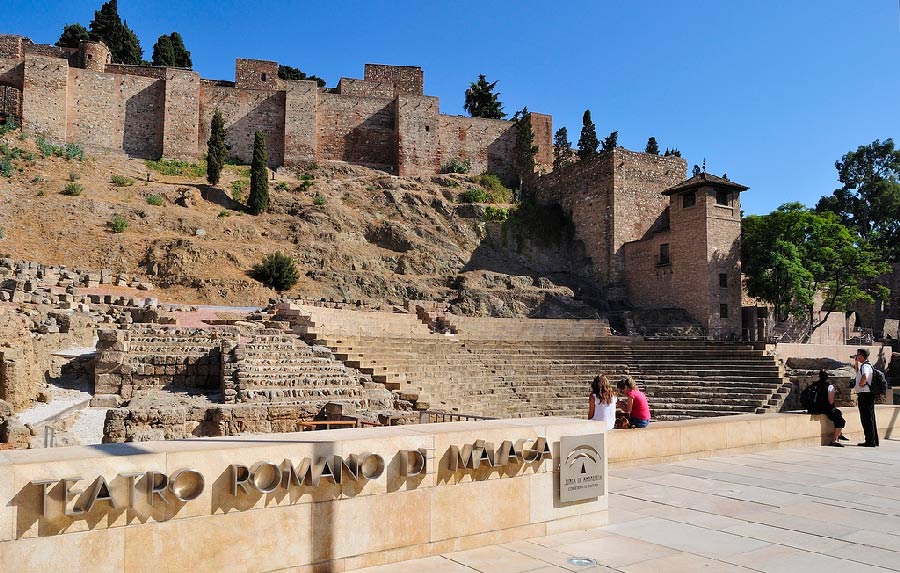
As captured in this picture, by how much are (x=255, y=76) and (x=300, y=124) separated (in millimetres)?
4772

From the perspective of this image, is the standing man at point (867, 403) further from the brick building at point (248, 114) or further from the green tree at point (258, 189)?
the brick building at point (248, 114)

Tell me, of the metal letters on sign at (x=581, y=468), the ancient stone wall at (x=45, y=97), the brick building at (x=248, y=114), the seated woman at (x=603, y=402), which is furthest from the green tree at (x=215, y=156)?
the metal letters on sign at (x=581, y=468)

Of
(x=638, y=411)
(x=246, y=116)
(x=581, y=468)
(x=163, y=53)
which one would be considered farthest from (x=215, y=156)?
(x=581, y=468)

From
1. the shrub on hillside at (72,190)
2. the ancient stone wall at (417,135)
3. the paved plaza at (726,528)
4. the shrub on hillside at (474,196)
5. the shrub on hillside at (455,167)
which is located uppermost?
the ancient stone wall at (417,135)

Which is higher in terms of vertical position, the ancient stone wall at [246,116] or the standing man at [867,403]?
the ancient stone wall at [246,116]

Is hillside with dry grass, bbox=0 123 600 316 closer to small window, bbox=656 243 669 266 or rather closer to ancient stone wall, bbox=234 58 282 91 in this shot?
small window, bbox=656 243 669 266

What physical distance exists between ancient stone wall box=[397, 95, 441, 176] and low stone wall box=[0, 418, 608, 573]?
40045 millimetres

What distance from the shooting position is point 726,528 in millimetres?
5219

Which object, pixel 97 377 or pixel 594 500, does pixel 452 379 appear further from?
pixel 594 500

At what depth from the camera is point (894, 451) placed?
31.1ft

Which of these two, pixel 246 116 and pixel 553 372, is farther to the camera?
pixel 246 116

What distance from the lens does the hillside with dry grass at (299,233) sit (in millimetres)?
29172

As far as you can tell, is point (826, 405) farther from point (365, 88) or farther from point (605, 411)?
point (365, 88)

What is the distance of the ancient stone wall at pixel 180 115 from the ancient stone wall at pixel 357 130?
24.7ft
